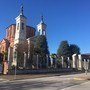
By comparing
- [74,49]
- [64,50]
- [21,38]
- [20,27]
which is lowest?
[64,50]

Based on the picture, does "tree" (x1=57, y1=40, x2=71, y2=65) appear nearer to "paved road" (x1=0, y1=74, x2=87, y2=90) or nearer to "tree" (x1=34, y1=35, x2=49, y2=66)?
"tree" (x1=34, y1=35, x2=49, y2=66)

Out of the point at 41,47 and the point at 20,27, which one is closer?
the point at 41,47

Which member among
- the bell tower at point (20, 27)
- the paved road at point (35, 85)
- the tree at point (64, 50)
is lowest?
the paved road at point (35, 85)

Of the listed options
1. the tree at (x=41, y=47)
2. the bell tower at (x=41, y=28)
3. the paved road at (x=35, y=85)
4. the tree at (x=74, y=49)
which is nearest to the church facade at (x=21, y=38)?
the bell tower at (x=41, y=28)

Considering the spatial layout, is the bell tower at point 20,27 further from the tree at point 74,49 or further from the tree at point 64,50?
the tree at point 74,49

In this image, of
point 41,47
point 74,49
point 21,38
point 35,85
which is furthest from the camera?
point 74,49

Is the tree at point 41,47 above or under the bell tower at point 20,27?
under

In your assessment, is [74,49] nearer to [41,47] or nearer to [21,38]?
[41,47]

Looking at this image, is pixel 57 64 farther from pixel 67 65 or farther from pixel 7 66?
pixel 7 66

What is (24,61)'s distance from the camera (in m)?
45.8

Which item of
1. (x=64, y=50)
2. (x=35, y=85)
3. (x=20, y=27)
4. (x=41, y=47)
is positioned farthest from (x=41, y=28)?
(x=35, y=85)

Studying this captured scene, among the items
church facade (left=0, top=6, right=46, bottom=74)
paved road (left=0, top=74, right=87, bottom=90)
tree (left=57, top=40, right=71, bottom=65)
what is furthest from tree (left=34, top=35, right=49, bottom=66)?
paved road (left=0, top=74, right=87, bottom=90)

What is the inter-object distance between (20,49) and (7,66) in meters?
24.8

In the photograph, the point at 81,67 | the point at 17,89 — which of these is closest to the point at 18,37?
the point at 81,67
